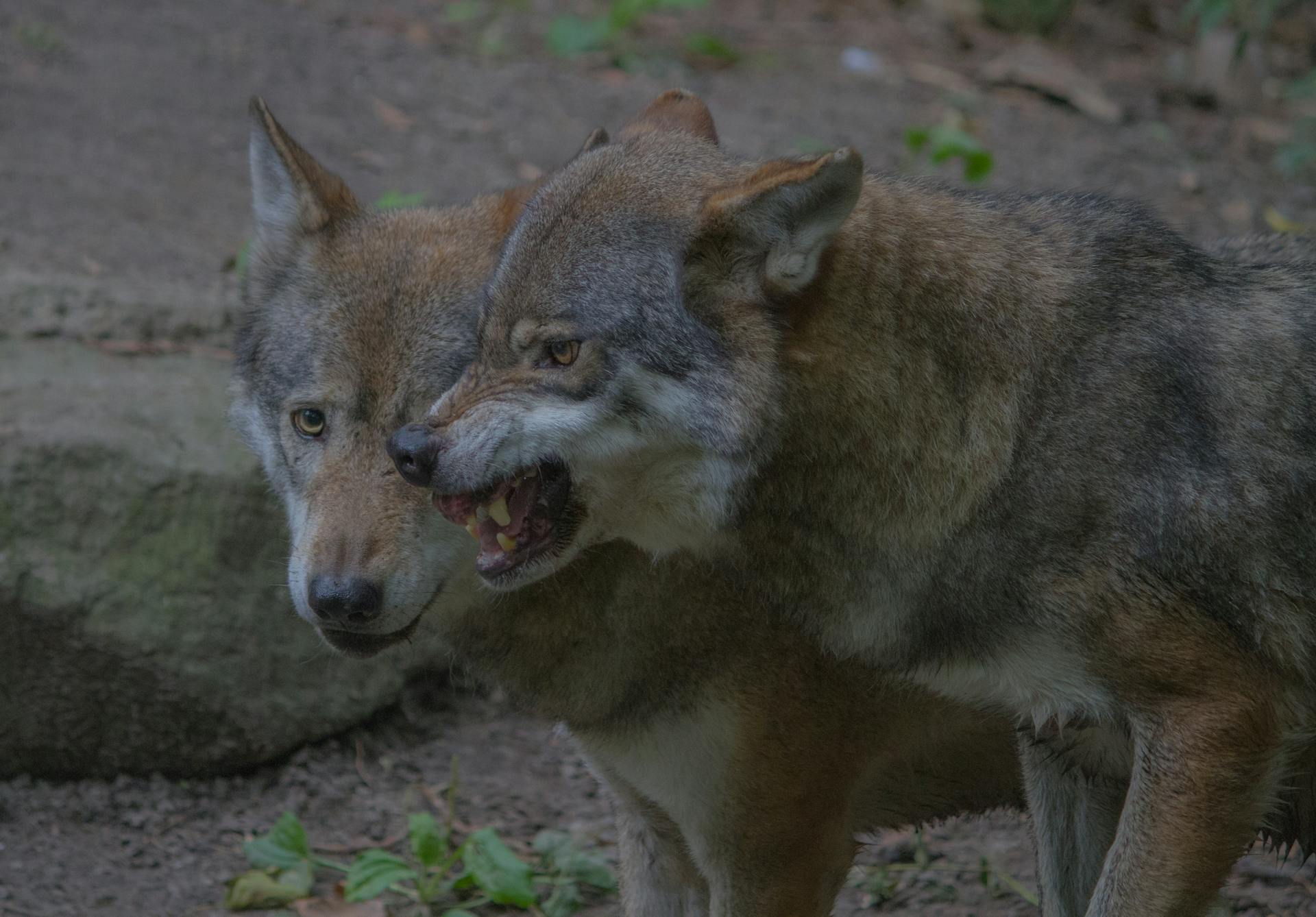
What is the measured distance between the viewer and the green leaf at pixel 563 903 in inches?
195

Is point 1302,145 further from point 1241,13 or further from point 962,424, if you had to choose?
point 962,424

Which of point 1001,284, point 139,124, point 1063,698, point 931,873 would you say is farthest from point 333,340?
point 139,124

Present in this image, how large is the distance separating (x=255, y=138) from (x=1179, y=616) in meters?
2.93

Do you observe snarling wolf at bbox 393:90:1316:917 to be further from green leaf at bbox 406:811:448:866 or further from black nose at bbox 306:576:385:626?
green leaf at bbox 406:811:448:866

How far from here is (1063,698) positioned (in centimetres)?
348

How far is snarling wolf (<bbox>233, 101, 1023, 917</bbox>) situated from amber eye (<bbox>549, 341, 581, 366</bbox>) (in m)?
0.52

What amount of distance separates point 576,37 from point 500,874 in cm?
741

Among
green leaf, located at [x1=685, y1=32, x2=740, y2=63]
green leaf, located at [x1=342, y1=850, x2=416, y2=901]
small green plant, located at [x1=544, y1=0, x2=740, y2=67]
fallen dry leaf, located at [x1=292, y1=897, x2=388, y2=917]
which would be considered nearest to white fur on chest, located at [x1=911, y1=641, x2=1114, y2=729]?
green leaf, located at [x1=342, y1=850, x2=416, y2=901]

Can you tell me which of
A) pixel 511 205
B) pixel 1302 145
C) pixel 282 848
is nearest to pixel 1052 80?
pixel 1302 145

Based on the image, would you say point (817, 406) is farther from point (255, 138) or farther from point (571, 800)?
point (571, 800)

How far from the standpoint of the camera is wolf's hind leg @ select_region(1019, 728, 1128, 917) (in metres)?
4.11

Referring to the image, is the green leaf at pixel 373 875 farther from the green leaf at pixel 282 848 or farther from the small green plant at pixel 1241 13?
the small green plant at pixel 1241 13

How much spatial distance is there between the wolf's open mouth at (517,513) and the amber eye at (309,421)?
60 centimetres

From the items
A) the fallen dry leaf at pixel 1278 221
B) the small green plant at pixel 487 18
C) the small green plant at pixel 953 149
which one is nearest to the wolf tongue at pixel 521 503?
the small green plant at pixel 953 149
